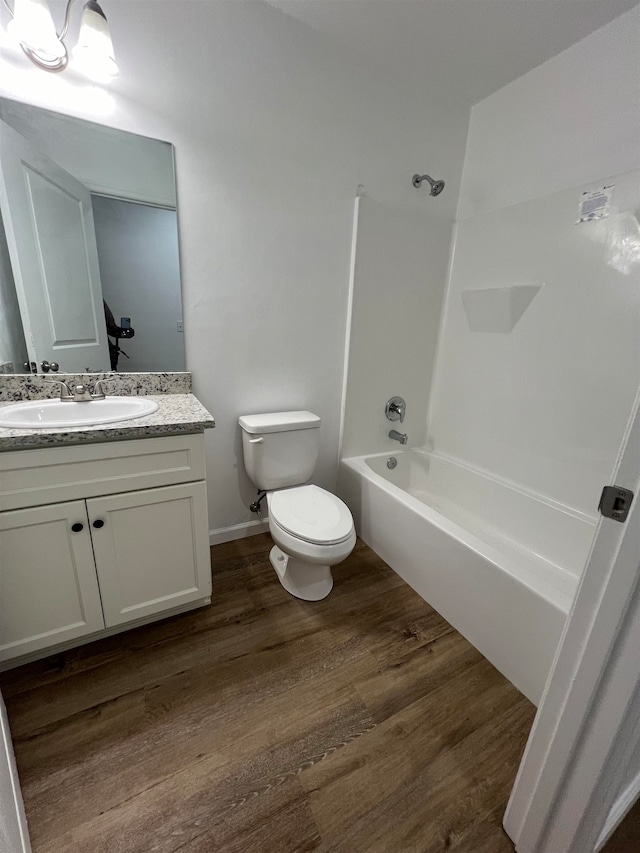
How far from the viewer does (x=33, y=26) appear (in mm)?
1011

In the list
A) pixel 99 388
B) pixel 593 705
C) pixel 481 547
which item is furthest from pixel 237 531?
pixel 593 705

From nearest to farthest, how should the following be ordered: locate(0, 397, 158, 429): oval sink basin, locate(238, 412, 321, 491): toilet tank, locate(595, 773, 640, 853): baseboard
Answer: locate(595, 773, 640, 853): baseboard
locate(0, 397, 158, 429): oval sink basin
locate(238, 412, 321, 491): toilet tank

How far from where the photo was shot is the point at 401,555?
1.77 metres

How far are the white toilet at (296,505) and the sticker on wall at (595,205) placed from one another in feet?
4.95

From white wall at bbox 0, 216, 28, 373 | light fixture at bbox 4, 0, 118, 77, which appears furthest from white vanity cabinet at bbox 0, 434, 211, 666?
light fixture at bbox 4, 0, 118, 77

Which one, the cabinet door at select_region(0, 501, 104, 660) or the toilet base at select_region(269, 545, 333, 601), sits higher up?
the cabinet door at select_region(0, 501, 104, 660)

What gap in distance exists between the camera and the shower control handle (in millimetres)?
2228

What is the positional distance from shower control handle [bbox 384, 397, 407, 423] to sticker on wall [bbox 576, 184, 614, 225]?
120 cm

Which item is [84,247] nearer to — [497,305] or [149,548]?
[149,548]

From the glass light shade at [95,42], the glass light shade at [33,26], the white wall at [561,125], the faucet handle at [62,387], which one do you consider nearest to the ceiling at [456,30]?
the white wall at [561,125]

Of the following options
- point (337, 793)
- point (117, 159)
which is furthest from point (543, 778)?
point (117, 159)

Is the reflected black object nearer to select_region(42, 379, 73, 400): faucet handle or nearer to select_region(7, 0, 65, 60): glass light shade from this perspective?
select_region(42, 379, 73, 400): faucet handle

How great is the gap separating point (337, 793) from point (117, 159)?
7.43 ft

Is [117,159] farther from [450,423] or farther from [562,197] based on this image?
[450,423]
